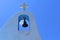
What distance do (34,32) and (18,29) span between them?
24 cm

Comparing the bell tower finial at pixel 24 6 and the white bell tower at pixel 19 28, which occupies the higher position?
the bell tower finial at pixel 24 6

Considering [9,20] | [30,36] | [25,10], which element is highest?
[25,10]

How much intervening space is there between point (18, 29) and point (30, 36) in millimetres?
226

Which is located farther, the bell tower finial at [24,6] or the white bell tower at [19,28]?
the bell tower finial at [24,6]

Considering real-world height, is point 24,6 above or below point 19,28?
above

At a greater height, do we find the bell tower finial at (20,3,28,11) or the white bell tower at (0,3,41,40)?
the bell tower finial at (20,3,28,11)

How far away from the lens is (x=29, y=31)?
7.82 ft

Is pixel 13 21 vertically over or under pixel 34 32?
over

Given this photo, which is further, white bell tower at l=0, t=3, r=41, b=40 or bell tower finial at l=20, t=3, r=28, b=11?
bell tower finial at l=20, t=3, r=28, b=11

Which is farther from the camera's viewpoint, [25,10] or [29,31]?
[25,10]

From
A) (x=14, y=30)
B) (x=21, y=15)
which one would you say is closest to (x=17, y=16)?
(x=21, y=15)

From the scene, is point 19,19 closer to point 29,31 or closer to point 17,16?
point 17,16

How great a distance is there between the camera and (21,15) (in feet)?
8.54

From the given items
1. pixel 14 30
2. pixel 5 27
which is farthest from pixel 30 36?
pixel 5 27
